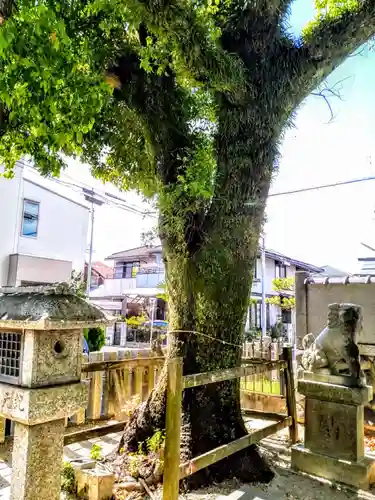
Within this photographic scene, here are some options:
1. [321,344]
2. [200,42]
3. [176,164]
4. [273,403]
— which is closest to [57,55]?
[200,42]

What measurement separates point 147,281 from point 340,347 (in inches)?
732

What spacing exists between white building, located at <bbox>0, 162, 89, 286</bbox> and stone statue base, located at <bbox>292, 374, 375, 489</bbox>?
11028 millimetres

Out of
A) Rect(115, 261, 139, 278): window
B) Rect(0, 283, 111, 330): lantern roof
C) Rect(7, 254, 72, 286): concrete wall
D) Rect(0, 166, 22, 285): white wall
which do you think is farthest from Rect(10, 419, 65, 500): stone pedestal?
Rect(115, 261, 139, 278): window

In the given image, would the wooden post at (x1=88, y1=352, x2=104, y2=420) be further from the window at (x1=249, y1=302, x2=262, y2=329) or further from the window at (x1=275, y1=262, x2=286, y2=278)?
the window at (x1=275, y1=262, x2=286, y2=278)

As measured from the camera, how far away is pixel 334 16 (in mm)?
4035

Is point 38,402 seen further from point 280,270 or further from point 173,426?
point 280,270

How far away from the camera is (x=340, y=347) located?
13.0 ft

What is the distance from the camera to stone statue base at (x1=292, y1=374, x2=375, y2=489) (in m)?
3.72

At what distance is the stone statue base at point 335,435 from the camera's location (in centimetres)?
372

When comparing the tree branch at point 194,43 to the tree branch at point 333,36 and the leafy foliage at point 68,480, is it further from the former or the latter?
the leafy foliage at point 68,480

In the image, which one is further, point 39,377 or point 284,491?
point 284,491

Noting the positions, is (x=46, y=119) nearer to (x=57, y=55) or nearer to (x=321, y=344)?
(x=57, y=55)

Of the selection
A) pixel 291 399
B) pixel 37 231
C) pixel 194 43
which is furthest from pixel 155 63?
pixel 37 231

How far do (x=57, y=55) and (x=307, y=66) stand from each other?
103 inches
